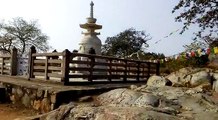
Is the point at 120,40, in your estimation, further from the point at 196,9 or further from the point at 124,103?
the point at 124,103

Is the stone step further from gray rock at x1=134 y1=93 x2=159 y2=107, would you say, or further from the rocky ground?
gray rock at x1=134 y1=93 x2=159 y2=107

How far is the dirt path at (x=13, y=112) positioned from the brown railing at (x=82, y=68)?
1.55m

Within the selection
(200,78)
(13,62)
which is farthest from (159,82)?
(13,62)

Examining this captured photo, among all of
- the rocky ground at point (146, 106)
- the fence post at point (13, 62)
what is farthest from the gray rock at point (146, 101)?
the fence post at point (13, 62)

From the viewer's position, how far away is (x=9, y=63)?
1683 centimetres

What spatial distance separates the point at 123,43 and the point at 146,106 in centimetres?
4342

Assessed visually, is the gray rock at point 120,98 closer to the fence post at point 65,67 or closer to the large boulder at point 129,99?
the large boulder at point 129,99

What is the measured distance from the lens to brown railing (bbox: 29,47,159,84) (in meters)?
11.2

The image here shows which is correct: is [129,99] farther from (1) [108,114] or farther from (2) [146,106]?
(1) [108,114]

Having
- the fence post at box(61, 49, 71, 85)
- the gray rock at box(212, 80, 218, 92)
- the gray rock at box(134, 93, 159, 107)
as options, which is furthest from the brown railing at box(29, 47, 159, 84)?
the gray rock at box(212, 80, 218, 92)

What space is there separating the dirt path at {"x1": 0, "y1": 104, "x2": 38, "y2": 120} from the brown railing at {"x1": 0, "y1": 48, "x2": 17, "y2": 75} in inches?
195

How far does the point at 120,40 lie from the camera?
51.6 metres

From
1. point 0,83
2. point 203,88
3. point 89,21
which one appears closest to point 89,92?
point 203,88

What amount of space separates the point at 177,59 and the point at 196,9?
4.17 meters
